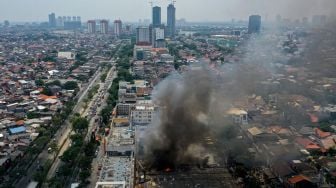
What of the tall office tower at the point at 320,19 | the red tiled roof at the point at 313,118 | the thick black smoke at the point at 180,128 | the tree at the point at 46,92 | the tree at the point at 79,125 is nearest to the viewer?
the tall office tower at the point at 320,19

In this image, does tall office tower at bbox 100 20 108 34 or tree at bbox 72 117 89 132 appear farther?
tall office tower at bbox 100 20 108 34

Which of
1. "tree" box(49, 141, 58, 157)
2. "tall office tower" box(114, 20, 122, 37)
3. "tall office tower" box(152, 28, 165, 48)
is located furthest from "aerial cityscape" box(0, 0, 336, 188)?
"tall office tower" box(114, 20, 122, 37)

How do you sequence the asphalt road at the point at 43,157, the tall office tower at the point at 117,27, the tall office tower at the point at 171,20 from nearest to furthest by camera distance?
1. the asphalt road at the point at 43,157
2. the tall office tower at the point at 171,20
3. the tall office tower at the point at 117,27

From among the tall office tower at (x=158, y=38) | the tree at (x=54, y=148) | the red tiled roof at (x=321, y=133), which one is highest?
the tall office tower at (x=158, y=38)

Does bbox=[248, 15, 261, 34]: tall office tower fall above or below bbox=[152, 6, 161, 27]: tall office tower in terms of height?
below

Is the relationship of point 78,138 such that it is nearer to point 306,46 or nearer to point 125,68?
point 306,46

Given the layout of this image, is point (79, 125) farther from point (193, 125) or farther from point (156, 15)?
point (156, 15)

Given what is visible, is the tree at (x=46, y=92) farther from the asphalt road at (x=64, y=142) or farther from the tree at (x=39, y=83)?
the tree at (x=39, y=83)

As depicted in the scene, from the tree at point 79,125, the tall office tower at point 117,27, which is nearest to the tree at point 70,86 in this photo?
the tree at point 79,125

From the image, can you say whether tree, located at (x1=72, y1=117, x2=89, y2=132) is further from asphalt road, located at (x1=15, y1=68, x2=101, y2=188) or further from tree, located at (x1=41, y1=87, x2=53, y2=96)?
tree, located at (x1=41, y1=87, x2=53, y2=96)
